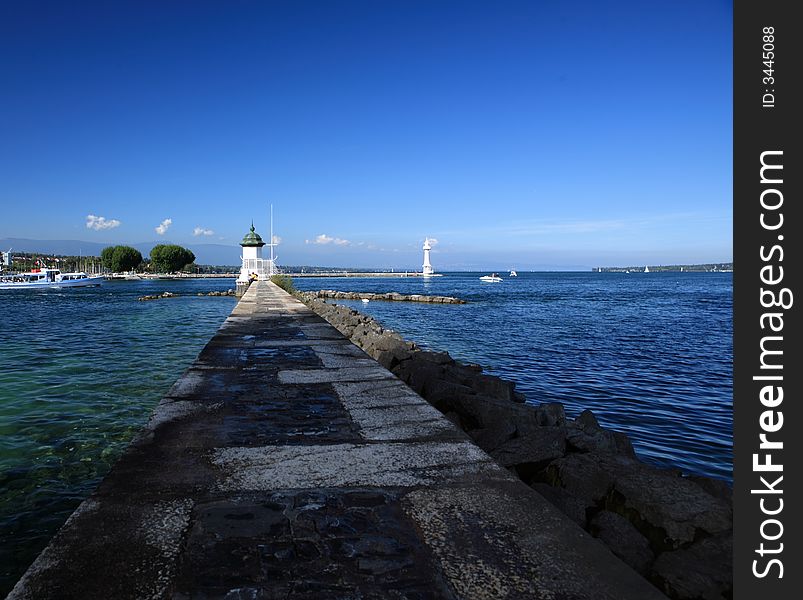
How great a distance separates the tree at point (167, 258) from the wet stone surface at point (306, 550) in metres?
126

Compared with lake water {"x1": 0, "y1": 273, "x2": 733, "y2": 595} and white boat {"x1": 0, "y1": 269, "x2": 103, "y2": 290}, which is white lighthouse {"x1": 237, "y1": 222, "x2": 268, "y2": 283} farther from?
white boat {"x1": 0, "y1": 269, "x2": 103, "y2": 290}

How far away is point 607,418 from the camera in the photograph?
8438 millimetres

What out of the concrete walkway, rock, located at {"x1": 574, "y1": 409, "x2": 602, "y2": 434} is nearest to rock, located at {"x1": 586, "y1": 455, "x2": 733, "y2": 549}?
the concrete walkway

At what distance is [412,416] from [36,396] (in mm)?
6608

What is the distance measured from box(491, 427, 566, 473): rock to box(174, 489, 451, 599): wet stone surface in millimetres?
1735

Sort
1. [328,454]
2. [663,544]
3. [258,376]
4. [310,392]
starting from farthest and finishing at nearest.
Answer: [258,376], [310,392], [328,454], [663,544]

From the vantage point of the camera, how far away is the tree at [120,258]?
113000mm

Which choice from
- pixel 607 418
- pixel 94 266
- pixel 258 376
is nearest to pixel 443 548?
pixel 258 376

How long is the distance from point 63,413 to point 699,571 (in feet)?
23.9

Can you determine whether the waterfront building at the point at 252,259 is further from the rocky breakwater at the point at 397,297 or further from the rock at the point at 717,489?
the rock at the point at 717,489

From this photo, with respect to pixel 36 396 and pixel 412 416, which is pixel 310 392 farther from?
pixel 36 396

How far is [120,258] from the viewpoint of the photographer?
11281 cm

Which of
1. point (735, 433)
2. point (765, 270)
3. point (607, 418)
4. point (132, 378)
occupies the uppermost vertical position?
point (765, 270)

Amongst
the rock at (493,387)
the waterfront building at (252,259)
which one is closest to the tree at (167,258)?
the waterfront building at (252,259)
